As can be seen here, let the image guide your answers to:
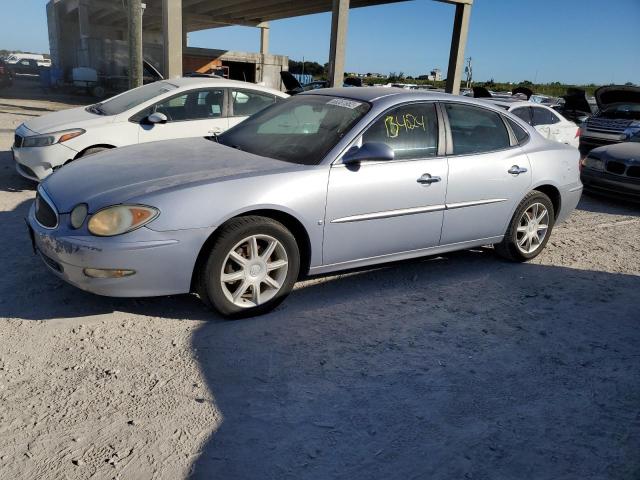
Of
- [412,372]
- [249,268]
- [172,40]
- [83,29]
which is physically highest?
[83,29]

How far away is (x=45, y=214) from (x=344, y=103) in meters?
2.30

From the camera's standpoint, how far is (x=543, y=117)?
1030 centimetres

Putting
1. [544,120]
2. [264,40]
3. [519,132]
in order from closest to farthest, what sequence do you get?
[519,132]
[544,120]
[264,40]

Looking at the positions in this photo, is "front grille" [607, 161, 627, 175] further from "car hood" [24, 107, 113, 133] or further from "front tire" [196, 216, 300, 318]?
"car hood" [24, 107, 113, 133]

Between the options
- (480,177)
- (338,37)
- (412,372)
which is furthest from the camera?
(338,37)

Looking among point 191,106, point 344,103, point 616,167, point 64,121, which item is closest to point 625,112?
point 616,167

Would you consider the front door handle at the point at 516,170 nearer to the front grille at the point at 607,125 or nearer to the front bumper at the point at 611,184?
the front bumper at the point at 611,184

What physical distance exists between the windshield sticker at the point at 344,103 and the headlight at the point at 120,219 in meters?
1.79

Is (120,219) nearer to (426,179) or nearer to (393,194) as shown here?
(393,194)

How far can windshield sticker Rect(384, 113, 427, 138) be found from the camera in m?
4.14

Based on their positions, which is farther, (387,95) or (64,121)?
(64,121)

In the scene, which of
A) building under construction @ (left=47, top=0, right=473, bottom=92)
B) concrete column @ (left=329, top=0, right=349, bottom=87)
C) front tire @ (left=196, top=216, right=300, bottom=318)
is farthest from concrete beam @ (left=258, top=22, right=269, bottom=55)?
front tire @ (left=196, top=216, right=300, bottom=318)

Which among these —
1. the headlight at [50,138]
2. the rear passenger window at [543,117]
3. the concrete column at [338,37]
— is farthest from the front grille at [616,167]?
the concrete column at [338,37]

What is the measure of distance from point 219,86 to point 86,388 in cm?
509
